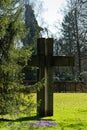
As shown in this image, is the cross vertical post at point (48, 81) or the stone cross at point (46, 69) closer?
the stone cross at point (46, 69)

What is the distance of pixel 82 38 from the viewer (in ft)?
160

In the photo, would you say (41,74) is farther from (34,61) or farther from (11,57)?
(11,57)

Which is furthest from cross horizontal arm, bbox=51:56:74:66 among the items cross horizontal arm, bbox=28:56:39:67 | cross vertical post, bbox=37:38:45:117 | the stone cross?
cross horizontal arm, bbox=28:56:39:67

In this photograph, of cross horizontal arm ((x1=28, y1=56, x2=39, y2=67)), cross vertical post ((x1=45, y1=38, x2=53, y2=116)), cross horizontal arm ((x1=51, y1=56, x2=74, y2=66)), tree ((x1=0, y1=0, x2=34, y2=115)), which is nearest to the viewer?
tree ((x1=0, y1=0, x2=34, y2=115))

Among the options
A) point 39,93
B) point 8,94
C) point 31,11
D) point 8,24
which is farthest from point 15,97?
point 31,11

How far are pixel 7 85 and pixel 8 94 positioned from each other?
246 millimetres

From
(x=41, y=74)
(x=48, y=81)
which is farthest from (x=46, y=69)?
(x=48, y=81)

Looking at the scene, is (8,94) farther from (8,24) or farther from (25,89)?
(8,24)

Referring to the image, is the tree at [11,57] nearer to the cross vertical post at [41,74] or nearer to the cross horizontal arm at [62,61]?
the cross vertical post at [41,74]

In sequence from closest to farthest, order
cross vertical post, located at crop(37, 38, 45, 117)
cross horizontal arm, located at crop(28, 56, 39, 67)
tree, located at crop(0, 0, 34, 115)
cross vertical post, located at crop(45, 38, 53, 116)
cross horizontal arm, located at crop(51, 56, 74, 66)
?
tree, located at crop(0, 0, 34, 115)
cross horizontal arm, located at crop(28, 56, 39, 67)
cross vertical post, located at crop(37, 38, 45, 117)
cross vertical post, located at crop(45, 38, 53, 116)
cross horizontal arm, located at crop(51, 56, 74, 66)

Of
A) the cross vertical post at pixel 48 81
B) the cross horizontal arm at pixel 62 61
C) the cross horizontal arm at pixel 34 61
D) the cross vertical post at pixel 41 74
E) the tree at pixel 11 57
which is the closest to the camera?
the tree at pixel 11 57

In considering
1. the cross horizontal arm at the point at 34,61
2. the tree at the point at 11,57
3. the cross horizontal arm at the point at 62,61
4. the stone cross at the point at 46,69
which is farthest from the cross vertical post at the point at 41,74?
the tree at the point at 11,57

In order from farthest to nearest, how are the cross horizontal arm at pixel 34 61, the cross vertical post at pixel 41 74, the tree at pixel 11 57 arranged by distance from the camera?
the cross vertical post at pixel 41 74, the cross horizontal arm at pixel 34 61, the tree at pixel 11 57

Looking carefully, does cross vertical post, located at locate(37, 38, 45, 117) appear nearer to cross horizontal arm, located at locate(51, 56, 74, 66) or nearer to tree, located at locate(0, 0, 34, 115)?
cross horizontal arm, located at locate(51, 56, 74, 66)
